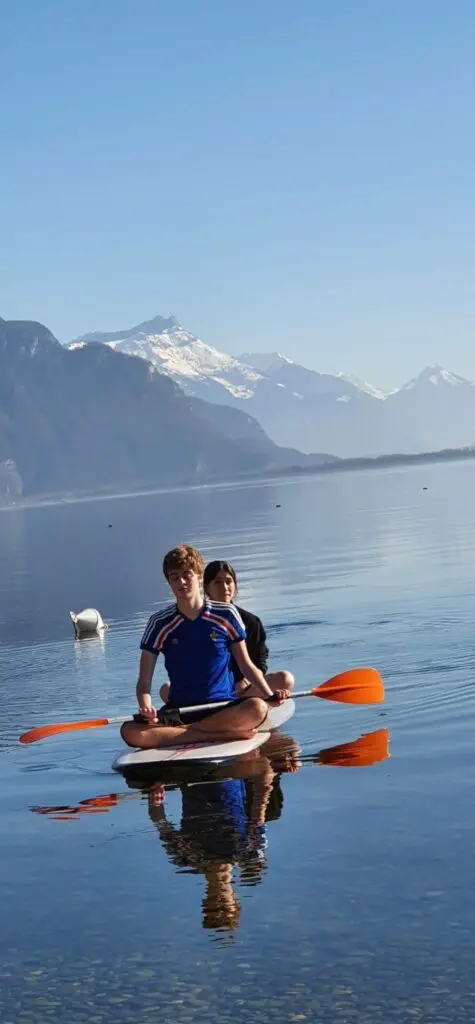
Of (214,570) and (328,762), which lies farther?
(214,570)

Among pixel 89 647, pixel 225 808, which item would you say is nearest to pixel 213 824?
pixel 225 808

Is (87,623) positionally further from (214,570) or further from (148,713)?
(148,713)

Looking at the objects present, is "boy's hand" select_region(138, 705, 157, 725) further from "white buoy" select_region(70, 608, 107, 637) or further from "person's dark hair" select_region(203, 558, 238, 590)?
"white buoy" select_region(70, 608, 107, 637)

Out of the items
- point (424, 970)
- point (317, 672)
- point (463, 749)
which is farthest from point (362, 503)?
point (424, 970)

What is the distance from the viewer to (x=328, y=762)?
13523 millimetres

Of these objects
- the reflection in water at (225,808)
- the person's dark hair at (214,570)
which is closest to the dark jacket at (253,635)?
the person's dark hair at (214,570)

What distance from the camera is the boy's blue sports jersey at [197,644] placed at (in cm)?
1241

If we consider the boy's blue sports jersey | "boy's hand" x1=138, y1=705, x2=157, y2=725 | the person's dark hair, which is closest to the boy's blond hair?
the boy's blue sports jersey

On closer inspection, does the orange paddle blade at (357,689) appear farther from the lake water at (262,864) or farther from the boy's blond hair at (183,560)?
the boy's blond hair at (183,560)

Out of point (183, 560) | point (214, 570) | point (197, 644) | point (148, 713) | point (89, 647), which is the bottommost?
point (89, 647)

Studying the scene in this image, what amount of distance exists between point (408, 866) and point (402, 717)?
20.0 ft

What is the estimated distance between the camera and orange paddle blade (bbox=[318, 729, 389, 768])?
13.4m

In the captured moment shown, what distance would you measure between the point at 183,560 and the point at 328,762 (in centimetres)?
304

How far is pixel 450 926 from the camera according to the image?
814 cm
